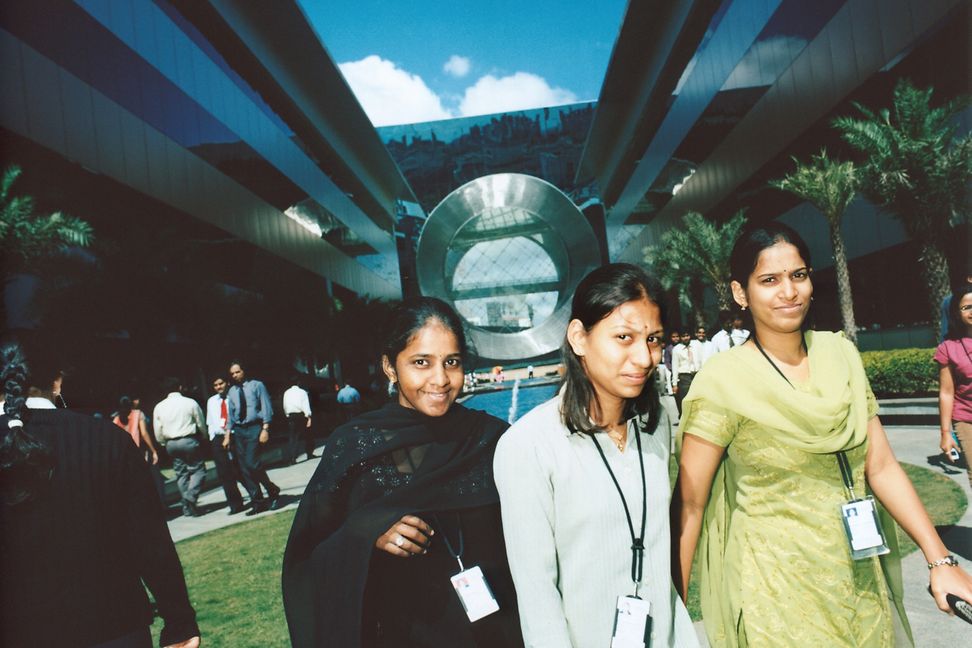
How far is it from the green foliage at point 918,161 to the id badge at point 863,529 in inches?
528

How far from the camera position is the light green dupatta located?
185 centimetres

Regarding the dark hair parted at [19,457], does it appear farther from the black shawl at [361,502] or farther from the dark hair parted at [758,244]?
the dark hair parted at [758,244]

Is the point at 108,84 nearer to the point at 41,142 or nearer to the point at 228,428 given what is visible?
the point at 41,142

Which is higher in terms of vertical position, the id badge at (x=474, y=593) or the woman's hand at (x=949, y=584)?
the id badge at (x=474, y=593)

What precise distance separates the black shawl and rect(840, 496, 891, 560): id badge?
0.98m

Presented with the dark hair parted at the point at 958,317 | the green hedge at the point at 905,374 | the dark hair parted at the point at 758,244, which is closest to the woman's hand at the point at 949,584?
the dark hair parted at the point at 758,244

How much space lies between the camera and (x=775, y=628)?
1830 mm

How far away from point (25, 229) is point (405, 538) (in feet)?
35.0

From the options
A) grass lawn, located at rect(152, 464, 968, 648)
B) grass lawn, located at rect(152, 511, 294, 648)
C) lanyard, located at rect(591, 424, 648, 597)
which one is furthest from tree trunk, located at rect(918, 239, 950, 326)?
lanyard, located at rect(591, 424, 648, 597)

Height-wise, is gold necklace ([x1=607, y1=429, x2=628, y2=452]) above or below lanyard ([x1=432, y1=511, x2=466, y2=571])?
above

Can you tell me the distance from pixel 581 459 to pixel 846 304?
1656cm

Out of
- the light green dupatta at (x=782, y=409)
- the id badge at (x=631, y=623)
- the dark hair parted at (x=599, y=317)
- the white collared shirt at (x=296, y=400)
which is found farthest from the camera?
the white collared shirt at (x=296, y=400)

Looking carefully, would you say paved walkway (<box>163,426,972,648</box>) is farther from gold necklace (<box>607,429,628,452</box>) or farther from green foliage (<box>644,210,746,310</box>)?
green foliage (<box>644,210,746,310</box>)

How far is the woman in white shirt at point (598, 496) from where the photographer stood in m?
1.62
